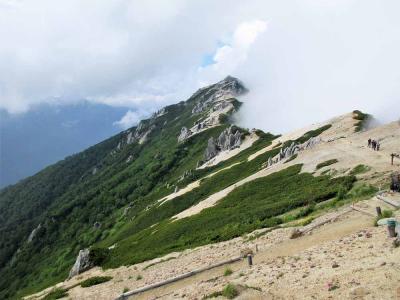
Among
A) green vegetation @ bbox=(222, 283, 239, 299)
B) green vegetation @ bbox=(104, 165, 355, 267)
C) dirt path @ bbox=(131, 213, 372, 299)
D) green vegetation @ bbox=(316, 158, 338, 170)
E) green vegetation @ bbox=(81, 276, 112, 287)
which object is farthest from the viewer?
green vegetation @ bbox=(316, 158, 338, 170)

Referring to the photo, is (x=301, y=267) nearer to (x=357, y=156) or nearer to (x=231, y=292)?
(x=231, y=292)

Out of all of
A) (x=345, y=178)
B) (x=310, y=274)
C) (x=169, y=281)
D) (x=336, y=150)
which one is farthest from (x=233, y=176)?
(x=310, y=274)

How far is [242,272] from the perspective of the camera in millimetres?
27016

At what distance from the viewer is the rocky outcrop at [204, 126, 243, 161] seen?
163 m

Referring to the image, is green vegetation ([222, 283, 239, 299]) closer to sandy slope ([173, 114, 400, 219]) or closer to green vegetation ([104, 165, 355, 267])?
green vegetation ([104, 165, 355, 267])

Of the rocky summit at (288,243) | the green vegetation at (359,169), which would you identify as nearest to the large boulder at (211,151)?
the rocky summit at (288,243)

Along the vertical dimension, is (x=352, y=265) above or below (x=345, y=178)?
below

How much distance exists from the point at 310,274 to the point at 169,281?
13.9m

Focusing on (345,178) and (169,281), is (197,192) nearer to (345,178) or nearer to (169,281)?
(345,178)

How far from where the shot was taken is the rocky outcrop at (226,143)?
16262 centimetres

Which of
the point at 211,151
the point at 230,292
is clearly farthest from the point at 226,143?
the point at 230,292

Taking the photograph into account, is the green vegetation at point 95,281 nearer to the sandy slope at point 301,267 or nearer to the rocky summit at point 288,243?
the rocky summit at point 288,243

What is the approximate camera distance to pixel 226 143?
167000 millimetres

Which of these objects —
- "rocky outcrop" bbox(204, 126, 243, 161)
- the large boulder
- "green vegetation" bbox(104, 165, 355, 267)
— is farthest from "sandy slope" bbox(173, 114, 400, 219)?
the large boulder
